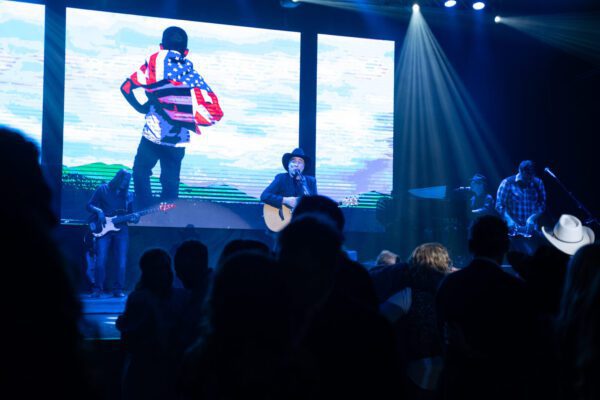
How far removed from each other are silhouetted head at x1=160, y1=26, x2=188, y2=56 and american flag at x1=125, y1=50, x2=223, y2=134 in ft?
0.25

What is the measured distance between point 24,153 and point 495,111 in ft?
35.2

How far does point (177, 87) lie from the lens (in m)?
8.67

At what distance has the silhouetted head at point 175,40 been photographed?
8.67 m

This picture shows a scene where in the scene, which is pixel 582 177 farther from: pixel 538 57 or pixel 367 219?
pixel 367 219

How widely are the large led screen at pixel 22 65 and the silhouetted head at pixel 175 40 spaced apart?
1649mm

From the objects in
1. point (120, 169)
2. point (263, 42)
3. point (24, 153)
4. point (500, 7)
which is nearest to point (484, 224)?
point (24, 153)

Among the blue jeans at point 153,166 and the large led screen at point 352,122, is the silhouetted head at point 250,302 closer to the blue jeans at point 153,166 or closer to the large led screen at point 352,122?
the blue jeans at point 153,166

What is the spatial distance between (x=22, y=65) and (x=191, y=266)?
6536mm

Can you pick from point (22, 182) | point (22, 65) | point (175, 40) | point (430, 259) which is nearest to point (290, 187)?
point (175, 40)

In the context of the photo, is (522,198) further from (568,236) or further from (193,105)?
(193,105)

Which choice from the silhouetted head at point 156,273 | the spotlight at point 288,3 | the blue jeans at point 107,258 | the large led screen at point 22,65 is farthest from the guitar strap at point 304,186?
the silhouetted head at point 156,273

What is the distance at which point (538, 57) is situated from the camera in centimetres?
1108

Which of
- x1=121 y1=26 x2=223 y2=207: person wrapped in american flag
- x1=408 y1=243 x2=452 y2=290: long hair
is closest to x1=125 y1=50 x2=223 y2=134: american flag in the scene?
x1=121 y1=26 x2=223 y2=207: person wrapped in american flag

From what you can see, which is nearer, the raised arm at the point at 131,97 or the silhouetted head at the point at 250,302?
the silhouetted head at the point at 250,302
